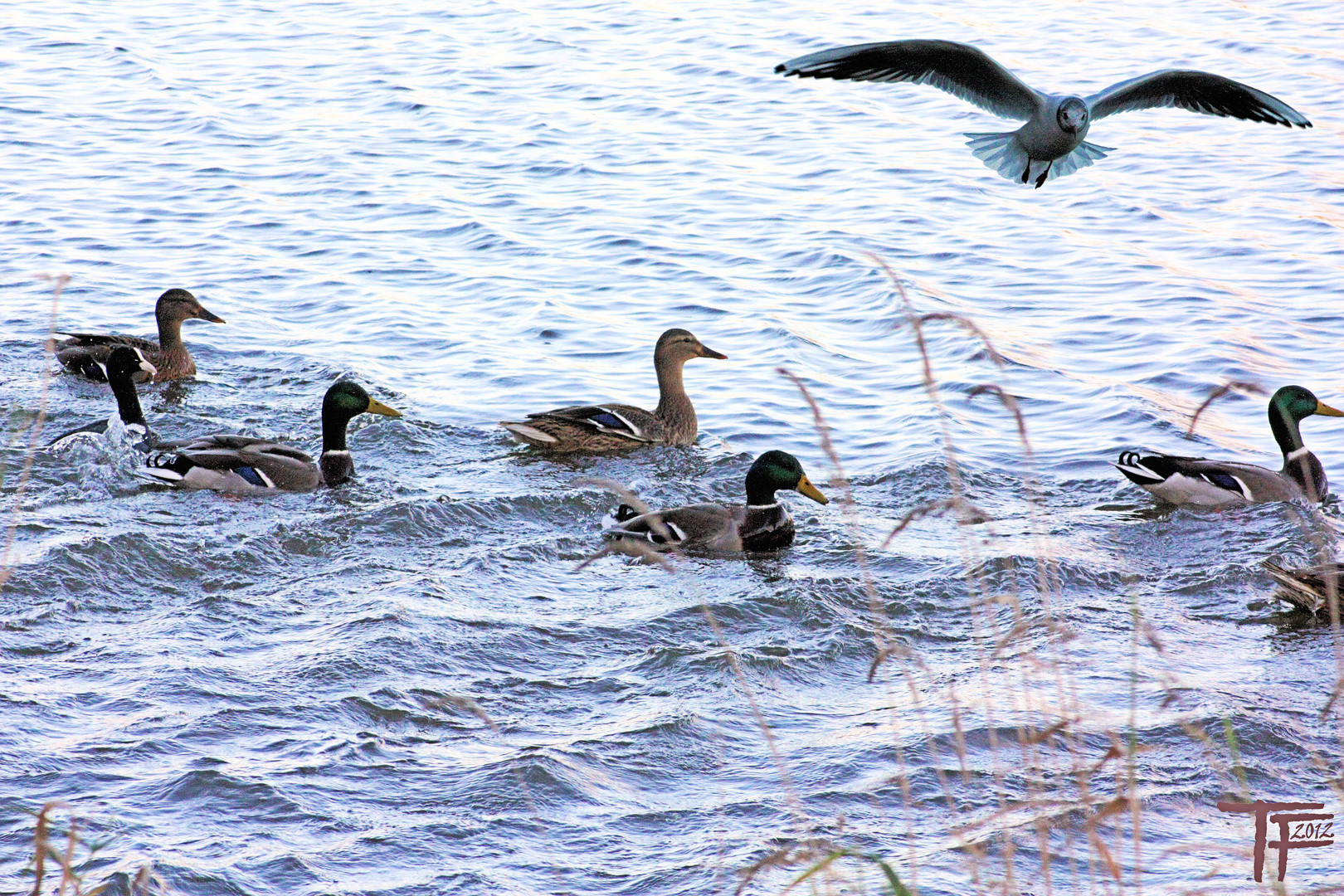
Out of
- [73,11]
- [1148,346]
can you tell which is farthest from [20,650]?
[73,11]

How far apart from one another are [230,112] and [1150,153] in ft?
34.5

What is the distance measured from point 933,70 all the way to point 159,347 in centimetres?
648

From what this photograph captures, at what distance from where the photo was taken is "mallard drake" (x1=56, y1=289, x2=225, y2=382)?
424 inches

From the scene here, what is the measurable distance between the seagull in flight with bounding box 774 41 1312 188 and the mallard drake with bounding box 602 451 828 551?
83.4 inches

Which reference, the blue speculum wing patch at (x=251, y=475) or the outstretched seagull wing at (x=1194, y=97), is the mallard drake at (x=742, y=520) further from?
the outstretched seagull wing at (x=1194, y=97)

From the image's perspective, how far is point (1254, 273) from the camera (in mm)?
12820

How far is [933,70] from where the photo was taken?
6.98 metres

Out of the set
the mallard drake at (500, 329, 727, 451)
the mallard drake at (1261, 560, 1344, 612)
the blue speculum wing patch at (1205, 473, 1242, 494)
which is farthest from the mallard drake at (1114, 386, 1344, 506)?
the mallard drake at (500, 329, 727, 451)

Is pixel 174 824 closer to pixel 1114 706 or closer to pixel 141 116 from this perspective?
pixel 1114 706

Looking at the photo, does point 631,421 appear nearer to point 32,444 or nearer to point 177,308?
point 177,308

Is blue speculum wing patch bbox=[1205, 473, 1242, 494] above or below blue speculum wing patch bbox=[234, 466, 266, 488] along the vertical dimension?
below

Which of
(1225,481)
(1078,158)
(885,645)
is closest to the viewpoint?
(885,645)

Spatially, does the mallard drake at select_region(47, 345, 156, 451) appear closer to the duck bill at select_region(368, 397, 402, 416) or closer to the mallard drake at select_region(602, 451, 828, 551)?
the duck bill at select_region(368, 397, 402, 416)

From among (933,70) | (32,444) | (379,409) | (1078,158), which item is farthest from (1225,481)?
(32,444)
